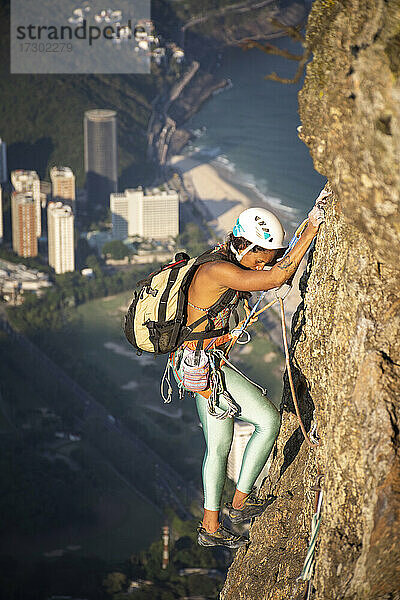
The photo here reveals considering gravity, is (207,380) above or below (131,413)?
above

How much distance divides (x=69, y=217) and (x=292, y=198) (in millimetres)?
15503

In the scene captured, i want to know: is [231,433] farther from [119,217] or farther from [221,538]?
[119,217]

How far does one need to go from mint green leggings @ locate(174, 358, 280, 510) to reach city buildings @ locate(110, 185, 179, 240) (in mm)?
51007

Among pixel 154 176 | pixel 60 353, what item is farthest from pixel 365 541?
pixel 154 176

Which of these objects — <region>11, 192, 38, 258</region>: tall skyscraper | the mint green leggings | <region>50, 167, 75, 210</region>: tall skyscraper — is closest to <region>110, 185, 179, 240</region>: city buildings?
<region>50, 167, 75, 210</region>: tall skyscraper

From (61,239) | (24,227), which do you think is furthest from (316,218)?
(24,227)

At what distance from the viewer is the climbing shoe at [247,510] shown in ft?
17.1

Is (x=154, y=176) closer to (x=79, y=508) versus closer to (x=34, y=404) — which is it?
(x=34, y=404)

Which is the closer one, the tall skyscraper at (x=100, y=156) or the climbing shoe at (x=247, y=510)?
the climbing shoe at (x=247, y=510)

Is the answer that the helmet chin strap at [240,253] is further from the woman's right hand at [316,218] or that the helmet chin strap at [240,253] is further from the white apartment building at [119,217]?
the white apartment building at [119,217]

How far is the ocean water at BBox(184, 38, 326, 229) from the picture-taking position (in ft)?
191

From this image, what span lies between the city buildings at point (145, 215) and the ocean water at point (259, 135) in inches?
248

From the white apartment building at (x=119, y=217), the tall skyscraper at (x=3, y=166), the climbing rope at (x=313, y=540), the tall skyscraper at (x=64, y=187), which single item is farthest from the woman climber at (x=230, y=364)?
the tall skyscraper at (x=3, y=166)

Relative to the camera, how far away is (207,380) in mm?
4891
